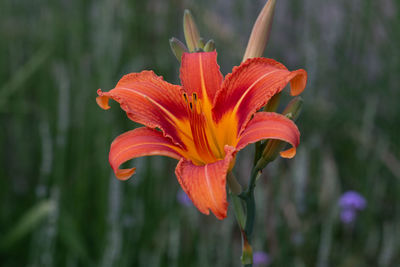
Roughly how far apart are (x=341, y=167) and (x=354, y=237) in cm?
46

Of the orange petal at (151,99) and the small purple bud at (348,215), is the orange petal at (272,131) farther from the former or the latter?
the small purple bud at (348,215)

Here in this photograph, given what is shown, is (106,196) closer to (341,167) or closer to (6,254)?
(6,254)

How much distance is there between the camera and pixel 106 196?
2.07 meters

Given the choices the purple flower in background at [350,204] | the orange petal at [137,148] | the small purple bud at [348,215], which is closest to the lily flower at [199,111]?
the orange petal at [137,148]

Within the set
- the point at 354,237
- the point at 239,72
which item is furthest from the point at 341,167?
the point at 239,72

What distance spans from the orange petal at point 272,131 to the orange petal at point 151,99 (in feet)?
0.57

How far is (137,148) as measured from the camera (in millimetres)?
832

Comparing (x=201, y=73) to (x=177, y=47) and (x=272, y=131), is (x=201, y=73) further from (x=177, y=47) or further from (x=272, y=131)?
(x=272, y=131)

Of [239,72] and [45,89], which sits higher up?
[45,89]

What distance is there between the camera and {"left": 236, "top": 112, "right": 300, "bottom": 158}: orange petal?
74 cm

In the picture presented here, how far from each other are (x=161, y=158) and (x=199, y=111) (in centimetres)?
139

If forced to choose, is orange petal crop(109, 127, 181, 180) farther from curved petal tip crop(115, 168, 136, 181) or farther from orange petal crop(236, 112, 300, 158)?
orange petal crop(236, 112, 300, 158)

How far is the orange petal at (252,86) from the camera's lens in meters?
0.84

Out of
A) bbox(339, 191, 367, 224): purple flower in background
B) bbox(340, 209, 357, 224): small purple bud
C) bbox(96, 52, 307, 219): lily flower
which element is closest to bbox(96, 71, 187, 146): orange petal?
bbox(96, 52, 307, 219): lily flower
